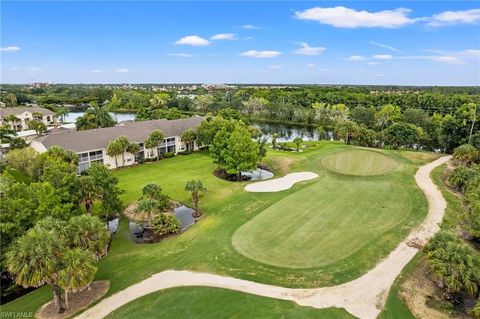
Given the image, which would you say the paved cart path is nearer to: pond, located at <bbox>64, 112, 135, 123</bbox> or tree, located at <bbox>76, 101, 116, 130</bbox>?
tree, located at <bbox>76, 101, 116, 130</bbox>

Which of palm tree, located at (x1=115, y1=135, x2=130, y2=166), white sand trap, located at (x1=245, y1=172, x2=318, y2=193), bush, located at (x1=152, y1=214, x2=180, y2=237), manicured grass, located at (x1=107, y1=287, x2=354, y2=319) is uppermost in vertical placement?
palm tree, located at (x1=115, y1=135, x2=130, y2=166)

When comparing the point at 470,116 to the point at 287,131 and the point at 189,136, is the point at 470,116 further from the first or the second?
the point at 189,136

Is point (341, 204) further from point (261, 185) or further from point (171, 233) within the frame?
point (171, 233)

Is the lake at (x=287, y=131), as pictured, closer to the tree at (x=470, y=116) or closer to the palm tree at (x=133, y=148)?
the tree at (x=470, y=116)

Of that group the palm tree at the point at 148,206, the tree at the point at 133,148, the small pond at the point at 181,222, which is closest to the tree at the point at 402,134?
the small pond at the point at 181,222

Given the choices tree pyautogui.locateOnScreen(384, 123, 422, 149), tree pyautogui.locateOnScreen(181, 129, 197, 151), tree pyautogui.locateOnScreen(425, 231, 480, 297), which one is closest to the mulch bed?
tree pyautogui.locateOnScreen(425, 231, 480, 297)

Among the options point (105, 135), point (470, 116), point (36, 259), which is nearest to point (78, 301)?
point (36, 259)
